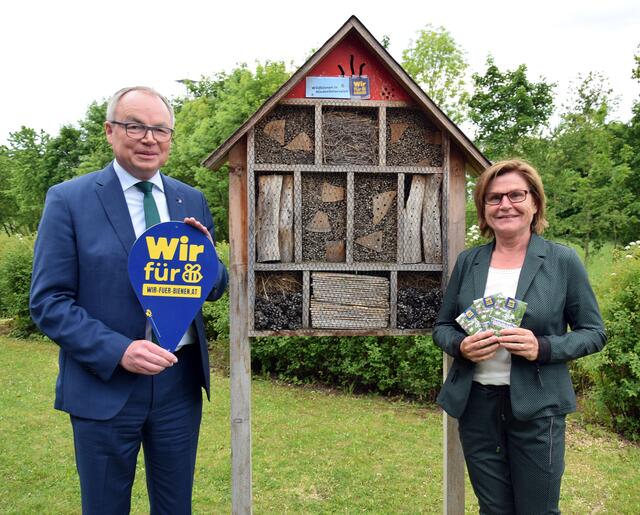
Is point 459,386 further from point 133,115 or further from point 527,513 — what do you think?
point 133,115

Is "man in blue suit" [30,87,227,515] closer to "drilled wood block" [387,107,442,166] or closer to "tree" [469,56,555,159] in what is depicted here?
"drilled wood block" [387,107,442,166]

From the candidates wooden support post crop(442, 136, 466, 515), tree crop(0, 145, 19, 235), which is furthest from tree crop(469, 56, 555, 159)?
tree crop(0, 145, 19, 235)

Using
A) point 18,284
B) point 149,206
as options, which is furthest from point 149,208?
point 18,284

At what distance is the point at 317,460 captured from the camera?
5.41m

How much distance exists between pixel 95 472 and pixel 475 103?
1815 cm

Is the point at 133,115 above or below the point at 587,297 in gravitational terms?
above

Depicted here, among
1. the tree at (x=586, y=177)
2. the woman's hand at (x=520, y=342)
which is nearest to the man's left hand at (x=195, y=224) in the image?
the woman's hand at (x=520, y=342)

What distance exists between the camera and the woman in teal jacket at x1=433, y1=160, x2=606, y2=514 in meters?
2.56

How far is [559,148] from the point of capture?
618 inches

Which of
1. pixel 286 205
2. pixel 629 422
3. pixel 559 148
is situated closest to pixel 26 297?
pixel 286 205

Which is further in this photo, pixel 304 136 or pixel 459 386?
pixel 304 136

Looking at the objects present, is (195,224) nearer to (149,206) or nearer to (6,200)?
(149,206)

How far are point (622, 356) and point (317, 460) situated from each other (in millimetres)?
3225

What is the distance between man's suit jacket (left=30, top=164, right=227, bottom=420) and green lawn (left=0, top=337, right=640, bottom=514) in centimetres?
250
